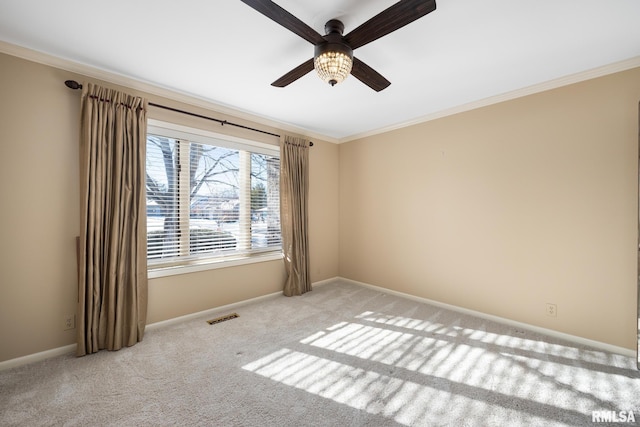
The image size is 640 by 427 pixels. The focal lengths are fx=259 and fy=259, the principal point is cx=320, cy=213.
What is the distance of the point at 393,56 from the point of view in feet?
7.14

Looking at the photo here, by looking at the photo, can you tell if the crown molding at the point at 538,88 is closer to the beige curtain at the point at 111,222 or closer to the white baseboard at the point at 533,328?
the white baseboard at the point at 533,328

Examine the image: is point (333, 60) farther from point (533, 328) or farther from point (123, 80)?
point (533, 328)

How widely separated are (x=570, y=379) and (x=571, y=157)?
6.37ft

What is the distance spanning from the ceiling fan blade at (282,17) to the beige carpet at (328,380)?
7.60 feet

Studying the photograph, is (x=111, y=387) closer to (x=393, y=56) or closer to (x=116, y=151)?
(x=116, y=151)

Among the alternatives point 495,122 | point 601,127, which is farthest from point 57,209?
point 601,127

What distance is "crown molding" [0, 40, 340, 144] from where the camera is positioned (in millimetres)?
2094

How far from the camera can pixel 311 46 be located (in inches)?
81.4

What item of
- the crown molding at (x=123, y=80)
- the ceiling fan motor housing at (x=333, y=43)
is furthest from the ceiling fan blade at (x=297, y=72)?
the crown molding at (x=123, y=80)

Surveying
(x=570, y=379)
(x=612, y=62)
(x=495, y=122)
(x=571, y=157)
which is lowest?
(x=570, y=379)

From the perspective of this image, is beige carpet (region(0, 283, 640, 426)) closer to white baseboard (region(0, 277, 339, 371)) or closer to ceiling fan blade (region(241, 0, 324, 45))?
white baseboard (region(0, 277, 339, 371))

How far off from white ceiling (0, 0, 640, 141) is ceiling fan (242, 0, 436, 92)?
0.21 metres

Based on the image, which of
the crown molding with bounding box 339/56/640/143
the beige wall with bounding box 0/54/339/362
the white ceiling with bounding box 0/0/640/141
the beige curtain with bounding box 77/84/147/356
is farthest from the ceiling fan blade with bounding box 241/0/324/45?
the crown molding with bounding box 339/56/640/143

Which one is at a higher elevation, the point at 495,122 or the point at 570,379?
the point at 495,122
